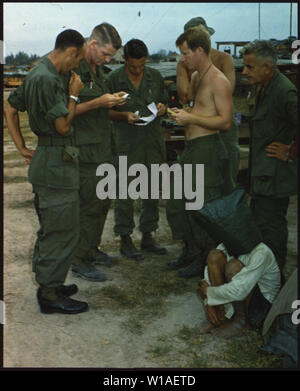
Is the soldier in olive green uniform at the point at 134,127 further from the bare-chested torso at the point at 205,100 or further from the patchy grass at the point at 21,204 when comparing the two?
the patchy grass at the point at 21,204

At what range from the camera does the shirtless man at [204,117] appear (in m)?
4.13

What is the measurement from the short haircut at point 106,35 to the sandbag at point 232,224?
185 cm

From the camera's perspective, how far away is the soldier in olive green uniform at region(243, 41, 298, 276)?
3707 mm

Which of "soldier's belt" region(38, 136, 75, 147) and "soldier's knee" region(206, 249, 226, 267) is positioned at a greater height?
"soldier's belt" region(38, 136, 75, 147)

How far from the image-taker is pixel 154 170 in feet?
17.3

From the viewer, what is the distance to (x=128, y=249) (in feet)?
17.4

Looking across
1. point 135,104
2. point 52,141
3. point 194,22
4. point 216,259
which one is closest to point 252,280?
point 216,259

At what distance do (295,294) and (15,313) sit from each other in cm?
226

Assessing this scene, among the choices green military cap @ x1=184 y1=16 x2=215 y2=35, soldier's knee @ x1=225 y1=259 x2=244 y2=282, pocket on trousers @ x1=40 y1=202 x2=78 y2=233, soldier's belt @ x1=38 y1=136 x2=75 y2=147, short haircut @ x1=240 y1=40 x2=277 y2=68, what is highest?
green military cap @ x1=184 y1=16 x2=215 y2=35

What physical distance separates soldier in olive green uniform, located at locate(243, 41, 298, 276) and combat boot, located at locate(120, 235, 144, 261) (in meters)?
Answer: 1.60

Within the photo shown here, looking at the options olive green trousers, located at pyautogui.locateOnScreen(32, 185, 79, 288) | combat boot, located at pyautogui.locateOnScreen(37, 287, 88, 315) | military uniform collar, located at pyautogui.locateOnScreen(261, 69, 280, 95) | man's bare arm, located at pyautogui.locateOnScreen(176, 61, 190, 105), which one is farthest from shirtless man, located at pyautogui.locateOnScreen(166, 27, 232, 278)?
combat boot, located at pyautogui.locateOnScreen(37, 287, 88, 315)

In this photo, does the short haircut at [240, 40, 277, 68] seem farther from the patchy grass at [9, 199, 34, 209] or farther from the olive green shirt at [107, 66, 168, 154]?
the patchy grass at [9, 199, 34, 209]

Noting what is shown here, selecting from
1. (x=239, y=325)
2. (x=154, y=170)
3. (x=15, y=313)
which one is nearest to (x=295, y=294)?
(x=239, y=325)

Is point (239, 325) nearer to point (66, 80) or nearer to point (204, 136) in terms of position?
point (204, 136)
